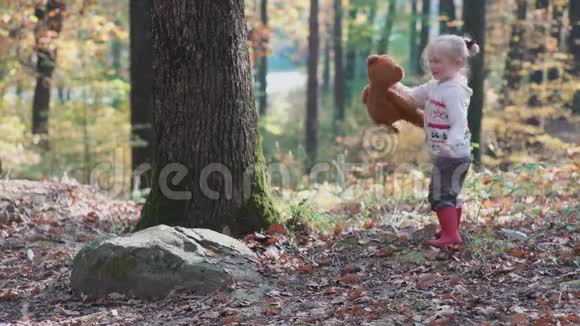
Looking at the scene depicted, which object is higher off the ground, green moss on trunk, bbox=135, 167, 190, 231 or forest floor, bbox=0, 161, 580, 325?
green moss on trunk, bbox=135, 167, 190, 231

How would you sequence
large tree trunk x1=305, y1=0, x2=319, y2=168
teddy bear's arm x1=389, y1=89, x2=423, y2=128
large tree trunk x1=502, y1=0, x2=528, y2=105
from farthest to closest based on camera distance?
large tree trunk x1=305, y1=0, x2=319, y2=168 → large tree trunk x1=502, y1=0, x2=528, y2=105 → teddy bear's arm x1=389, y1=89, x2=423, y2=128

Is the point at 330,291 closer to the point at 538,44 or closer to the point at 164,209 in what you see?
the point at 164,209

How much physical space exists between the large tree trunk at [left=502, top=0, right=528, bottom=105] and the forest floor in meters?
9.25

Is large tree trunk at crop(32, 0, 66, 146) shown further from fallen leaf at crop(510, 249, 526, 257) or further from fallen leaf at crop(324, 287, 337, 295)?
fallen leaf at crop(510, 249, 526, 257)

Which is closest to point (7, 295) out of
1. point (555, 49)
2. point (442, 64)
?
point (442, 64)

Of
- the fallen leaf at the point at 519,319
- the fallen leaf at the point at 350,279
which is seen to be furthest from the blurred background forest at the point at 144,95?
the fallen leaf at the point at 519,319

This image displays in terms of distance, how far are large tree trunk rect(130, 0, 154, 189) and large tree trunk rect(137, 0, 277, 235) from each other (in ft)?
15.6

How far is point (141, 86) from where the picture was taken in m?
10.9

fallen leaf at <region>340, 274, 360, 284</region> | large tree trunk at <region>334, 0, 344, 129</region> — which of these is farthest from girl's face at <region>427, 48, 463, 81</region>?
large tree trunk at <region>334, 0, 344, 129</region>

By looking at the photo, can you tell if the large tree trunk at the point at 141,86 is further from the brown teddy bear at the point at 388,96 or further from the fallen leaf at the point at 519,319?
the fallen leaf at the point at 519,319

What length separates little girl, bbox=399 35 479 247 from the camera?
5.10 m

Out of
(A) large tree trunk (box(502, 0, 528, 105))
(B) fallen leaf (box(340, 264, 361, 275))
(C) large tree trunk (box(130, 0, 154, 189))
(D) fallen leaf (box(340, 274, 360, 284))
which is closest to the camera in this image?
(D) fallen leaf (box(340, 274, 360, 284))

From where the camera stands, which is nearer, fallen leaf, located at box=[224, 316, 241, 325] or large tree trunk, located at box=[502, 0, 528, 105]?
fallen leaf, located at box=[224, 316, 241, 325]

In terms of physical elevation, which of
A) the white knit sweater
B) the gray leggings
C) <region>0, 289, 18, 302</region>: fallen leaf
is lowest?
<region>0, 289, 18, 302</region>: fallen leaf
